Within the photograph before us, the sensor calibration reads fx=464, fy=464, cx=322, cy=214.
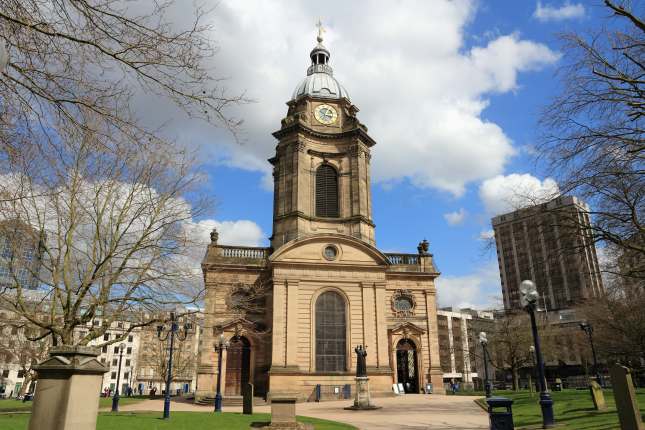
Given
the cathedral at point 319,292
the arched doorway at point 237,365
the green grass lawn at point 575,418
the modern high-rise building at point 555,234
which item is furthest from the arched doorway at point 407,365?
the modern high-rise building at point 555,234

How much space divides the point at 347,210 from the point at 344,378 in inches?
516

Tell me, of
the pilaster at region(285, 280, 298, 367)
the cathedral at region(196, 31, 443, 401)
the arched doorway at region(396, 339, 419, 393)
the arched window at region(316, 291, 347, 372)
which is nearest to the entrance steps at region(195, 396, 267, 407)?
the cathedral at region(196, 31, 443, 401)

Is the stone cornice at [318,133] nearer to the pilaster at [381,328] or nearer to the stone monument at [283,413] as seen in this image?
the pilaster at [381,328]

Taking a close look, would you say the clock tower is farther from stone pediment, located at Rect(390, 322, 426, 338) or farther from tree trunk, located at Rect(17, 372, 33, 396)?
tree trunk, located at Rect(17, 372, 33, 396)

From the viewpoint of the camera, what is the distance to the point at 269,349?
32281 millimetres

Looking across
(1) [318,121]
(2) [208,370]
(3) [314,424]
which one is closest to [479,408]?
(3) [314,424]

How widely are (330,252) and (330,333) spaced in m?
5.90

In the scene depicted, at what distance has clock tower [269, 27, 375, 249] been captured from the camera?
36.7 metres

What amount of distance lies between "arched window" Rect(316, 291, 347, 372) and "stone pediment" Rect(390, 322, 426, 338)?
173 inches

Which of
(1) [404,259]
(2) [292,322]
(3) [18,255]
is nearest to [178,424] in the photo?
(3) [18,255]

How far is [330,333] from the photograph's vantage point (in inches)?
1293

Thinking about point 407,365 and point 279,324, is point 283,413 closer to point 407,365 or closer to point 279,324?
point 279,324

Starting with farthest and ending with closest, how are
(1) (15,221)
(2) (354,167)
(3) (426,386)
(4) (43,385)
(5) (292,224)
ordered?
(2) (354,167) → (5) (292,224) → (3) (426,386) → (1) (15,221) → (4) (43,385)

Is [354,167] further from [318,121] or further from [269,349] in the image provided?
[269,349]
